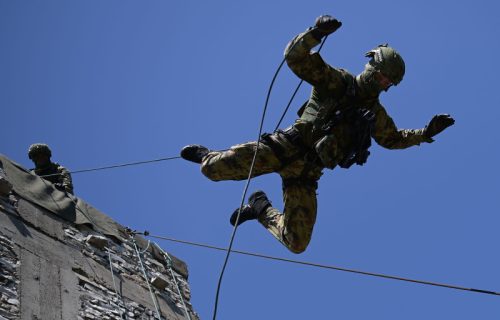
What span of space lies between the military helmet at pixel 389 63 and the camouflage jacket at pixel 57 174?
4.10 metres

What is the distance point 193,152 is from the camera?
7.14m

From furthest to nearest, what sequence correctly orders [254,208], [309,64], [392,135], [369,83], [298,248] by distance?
[254,208], [392,135], [298,248], [369,83], [309,64]

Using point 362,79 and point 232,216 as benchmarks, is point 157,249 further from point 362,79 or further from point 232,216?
point 362,79

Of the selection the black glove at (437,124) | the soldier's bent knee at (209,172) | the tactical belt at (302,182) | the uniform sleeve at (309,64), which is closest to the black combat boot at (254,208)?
the tactical belt at (302,182)

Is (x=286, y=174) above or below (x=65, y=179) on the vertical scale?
below

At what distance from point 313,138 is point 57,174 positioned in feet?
12.5

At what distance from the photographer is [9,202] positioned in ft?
26.2

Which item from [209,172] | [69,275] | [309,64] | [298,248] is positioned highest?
[309,64]

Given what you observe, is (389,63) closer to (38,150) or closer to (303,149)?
(303,149)

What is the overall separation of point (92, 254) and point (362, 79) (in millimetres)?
3091

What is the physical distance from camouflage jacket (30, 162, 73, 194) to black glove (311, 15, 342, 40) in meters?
4.24

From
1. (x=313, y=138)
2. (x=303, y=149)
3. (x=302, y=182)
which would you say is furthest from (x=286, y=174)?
(x=313, y=138)

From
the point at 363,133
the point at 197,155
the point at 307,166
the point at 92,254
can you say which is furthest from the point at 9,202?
the point at 363,133

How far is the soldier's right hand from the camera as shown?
239 inches
